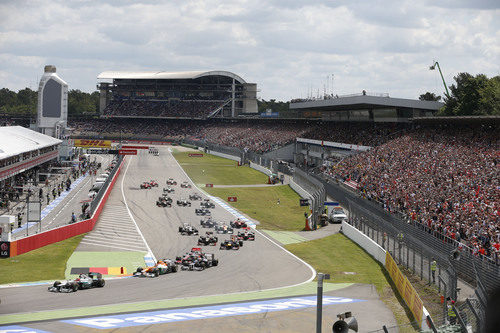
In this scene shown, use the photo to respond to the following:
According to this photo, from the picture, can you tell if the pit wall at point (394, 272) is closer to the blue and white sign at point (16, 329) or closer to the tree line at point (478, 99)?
the blue and white sign at point (16, 329)

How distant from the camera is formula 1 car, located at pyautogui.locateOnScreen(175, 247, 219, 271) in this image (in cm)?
3428

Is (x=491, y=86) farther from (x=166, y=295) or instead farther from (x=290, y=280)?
(x=166, y=295)

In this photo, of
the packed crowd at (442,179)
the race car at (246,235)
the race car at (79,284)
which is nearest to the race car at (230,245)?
the race car at (246,235)

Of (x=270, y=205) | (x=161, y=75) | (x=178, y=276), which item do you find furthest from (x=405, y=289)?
(x=161, y=75)

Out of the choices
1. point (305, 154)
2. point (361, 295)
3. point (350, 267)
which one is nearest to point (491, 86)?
point (305, 154)

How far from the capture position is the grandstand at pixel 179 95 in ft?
585

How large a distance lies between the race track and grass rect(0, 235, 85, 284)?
279 cm

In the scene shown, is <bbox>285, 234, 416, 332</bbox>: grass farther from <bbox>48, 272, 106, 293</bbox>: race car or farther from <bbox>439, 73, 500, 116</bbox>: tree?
<bbox>439, 73, 500, 116</bbox>: tree

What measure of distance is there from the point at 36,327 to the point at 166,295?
7301 mm

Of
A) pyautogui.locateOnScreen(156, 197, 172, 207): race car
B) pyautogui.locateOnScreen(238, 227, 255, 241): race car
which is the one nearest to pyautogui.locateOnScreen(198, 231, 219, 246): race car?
pyautogui.locateOnScreen(238, 227, 255, 241): race car

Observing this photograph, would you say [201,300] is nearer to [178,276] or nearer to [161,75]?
[178,276]

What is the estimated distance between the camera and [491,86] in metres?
99.9

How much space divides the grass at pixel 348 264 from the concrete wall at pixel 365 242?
0.34m

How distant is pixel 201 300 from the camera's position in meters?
27.0
